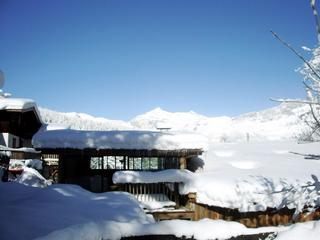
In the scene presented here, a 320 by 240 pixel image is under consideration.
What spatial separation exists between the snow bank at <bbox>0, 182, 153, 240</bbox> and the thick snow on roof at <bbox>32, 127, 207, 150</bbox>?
8.20m

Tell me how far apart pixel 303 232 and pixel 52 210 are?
13.0ft

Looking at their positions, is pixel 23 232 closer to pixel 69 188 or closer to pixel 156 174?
pixel 69 188

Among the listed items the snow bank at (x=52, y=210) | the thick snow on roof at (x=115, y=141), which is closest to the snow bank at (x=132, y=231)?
the snow bank at (x=52, y=210)

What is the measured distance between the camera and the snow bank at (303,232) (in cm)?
415

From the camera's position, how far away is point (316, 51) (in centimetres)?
464

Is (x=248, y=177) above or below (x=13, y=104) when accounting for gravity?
below

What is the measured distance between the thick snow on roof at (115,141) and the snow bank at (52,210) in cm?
820

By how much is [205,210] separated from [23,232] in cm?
1176

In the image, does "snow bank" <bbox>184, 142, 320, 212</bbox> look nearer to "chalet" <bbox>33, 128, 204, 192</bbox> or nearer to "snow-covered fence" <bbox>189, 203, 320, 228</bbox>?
"snow-covered fence" <bbox>189, 203, 320, 228</bbox>

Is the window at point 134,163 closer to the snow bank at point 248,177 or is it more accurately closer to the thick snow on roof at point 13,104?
the snow bank at point 248,177

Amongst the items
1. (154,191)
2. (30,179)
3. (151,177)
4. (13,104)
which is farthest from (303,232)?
(30,179)

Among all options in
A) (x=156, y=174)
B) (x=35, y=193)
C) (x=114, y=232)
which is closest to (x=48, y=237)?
(x=114, y=232)

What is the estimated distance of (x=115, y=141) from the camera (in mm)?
16156

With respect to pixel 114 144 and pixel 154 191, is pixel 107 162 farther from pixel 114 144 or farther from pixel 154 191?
pixel 154 191
